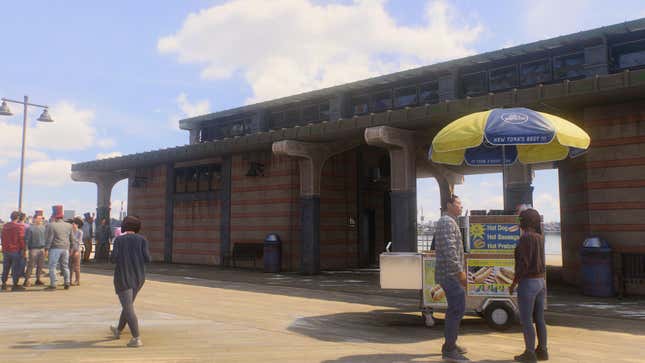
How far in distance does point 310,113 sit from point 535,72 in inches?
313

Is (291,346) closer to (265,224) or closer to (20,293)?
(20,293)

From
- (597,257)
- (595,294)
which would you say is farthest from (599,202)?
(595,294)

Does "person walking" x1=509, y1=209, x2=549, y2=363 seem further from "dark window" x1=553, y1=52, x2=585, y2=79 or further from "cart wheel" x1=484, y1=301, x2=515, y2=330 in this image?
"dark window" x1=553, y1=52, x2=585, y2=79

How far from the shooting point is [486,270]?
283 inches

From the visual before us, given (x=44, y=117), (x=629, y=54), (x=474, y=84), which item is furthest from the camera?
(x=44, y=117)

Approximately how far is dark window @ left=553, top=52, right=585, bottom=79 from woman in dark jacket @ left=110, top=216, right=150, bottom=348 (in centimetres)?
1261

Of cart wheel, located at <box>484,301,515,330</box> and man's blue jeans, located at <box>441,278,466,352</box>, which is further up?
man's blue jeans, located at <box>441,278,466,352</box>

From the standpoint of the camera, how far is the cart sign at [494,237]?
7.18 metres

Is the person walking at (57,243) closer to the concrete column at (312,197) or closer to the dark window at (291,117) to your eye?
the concrete column at (312,197)

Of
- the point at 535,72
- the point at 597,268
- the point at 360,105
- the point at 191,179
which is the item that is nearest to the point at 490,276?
the point at 597,268

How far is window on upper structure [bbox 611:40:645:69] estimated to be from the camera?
1297cm

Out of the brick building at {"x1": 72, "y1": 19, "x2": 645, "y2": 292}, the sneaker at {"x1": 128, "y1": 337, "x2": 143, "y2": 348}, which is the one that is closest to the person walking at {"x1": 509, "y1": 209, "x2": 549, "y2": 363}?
the sneaker at {"x1": 128, "y1": 337, "x2": 143, "y2": 348}

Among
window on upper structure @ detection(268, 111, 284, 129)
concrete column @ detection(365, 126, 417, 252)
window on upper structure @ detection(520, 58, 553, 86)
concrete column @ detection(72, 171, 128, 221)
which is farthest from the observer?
concrete column @ detection(72, 171, 128, 221)

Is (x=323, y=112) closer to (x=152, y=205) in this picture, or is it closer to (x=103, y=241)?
(x=152, y=205)
